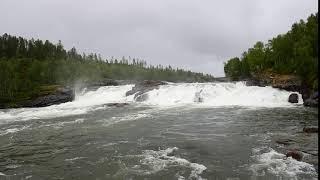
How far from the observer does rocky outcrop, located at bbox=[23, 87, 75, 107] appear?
208ft

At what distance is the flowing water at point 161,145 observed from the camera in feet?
57.4

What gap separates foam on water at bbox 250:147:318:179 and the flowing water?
0.04m

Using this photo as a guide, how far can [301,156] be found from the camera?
61.3ft

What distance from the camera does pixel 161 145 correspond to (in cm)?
2289

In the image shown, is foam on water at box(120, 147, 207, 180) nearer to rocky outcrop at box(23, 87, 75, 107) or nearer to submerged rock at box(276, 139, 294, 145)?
submerged rock at box(276, 139, 294, 145)

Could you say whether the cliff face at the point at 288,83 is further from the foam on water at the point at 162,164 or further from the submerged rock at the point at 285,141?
the foam on water at the point at 162,164

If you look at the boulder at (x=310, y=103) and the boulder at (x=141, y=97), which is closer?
the boulder at (x=310, y=103)

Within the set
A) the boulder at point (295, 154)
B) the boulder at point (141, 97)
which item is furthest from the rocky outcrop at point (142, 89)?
the boulder at point (295, 154)

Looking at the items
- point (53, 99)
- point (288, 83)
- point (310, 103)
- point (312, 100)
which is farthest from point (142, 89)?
point (312, 100)

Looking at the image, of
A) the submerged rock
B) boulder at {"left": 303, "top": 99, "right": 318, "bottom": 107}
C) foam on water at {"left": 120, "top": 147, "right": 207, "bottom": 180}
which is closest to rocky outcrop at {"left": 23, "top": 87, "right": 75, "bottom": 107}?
boulder at {"left": 303, "top": 99, "right": 318, "bottom": 107}

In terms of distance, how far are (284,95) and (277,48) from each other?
20.2 m

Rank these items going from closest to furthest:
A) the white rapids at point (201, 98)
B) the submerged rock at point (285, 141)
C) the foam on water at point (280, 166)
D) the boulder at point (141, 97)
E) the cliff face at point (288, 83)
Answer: the foam on water at point (280, 166) → the submerged rock at point (285, 141) → the cliff face at point (288, 83) → the white rapids at point (201, 98) → the boulder at point (141, 97)

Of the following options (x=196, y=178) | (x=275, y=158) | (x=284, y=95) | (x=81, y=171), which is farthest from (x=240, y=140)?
(x=284, y=95)

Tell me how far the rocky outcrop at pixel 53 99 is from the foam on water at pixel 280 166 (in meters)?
48.8
